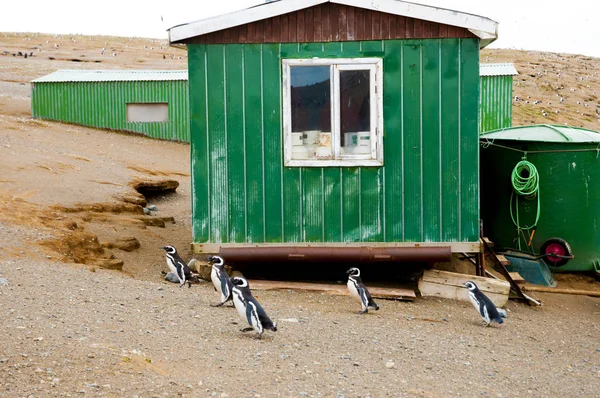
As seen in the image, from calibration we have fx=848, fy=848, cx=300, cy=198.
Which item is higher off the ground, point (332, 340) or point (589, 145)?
point (589, 145)

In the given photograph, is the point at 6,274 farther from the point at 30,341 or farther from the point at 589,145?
the point at 589,145

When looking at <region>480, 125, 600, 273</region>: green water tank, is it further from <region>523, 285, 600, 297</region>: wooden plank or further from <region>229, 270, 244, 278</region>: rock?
<region>229, 270, 244, 278</region>: rock

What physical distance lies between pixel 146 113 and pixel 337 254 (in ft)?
70.1

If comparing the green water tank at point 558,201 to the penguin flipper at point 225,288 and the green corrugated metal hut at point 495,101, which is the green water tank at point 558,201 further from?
the green corrugated metal hut at point 495,101

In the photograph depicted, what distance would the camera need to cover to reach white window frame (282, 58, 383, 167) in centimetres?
1232

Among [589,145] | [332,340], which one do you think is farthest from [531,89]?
[332,340]

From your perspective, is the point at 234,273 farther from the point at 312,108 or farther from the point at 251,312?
the point at 251,312

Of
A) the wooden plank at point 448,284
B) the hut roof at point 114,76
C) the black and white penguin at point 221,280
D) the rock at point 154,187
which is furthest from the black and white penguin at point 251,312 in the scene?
the hut roof at point 114,76

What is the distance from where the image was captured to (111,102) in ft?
105

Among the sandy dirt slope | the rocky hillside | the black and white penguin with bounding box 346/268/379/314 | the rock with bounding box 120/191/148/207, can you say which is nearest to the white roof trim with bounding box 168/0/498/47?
the sandy dirt slope

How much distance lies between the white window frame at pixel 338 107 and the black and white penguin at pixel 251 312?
11.0 feet

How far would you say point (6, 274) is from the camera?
10391 mm

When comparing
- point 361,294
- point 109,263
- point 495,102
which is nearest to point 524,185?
point 361,294

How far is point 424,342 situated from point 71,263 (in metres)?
A: 5.25
